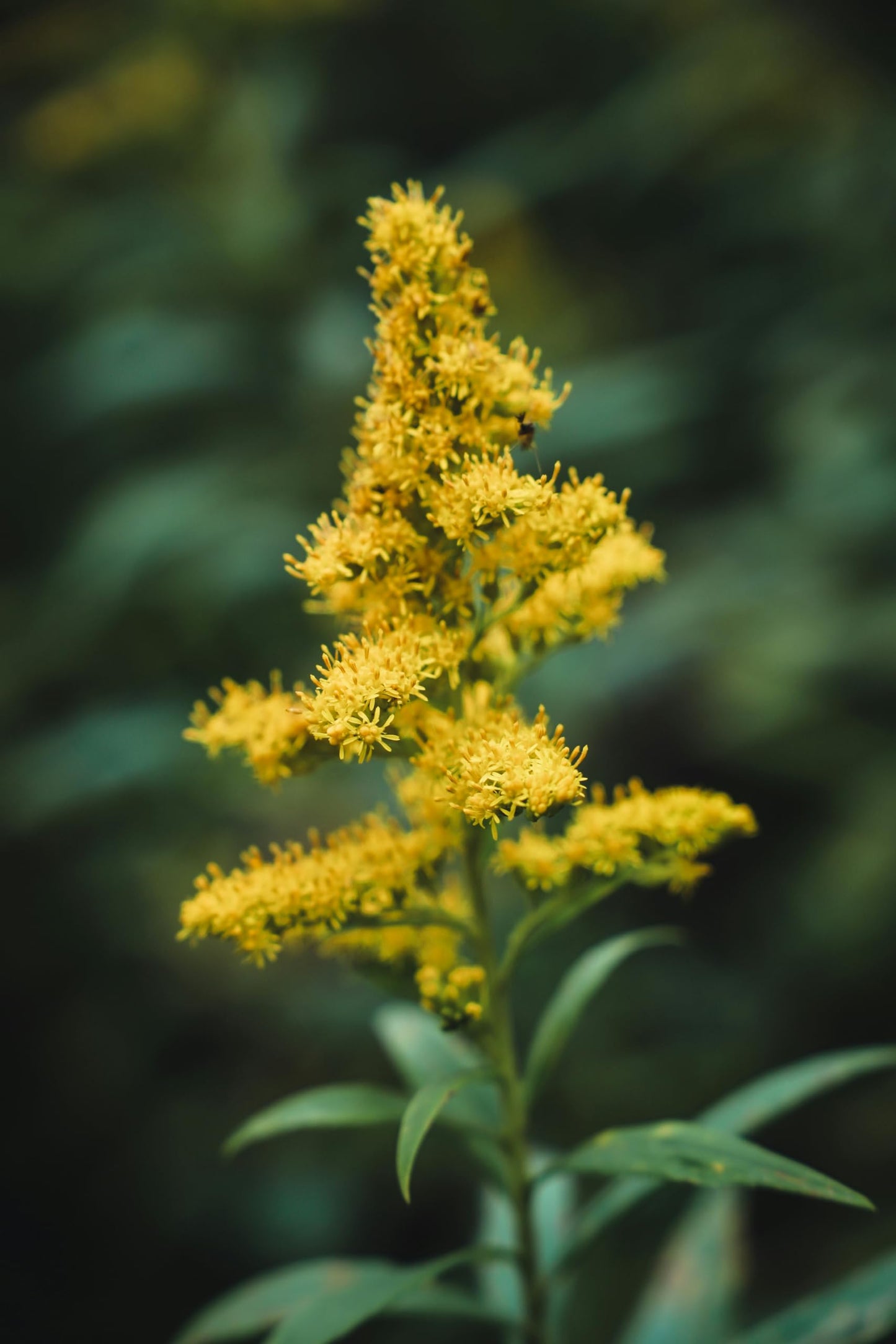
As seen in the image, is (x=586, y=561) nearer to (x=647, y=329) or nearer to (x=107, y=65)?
(x=647, y=329)

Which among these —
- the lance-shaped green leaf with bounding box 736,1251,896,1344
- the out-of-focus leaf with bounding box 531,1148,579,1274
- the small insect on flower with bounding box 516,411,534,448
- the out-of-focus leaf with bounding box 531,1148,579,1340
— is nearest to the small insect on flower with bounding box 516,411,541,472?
the small insect on flower with bounding box 516,411,534,448

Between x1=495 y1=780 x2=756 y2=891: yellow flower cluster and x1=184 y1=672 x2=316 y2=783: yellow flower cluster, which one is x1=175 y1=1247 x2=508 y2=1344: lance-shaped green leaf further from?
x1=184 y1=672 x2=316 y2=783: yellow flower cluster

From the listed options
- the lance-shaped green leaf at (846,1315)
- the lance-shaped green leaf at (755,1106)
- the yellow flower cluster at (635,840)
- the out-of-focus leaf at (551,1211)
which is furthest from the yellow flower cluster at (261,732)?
the lance-shaped green leaf at (846,1315)

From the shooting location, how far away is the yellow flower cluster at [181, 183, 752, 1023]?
1.55m

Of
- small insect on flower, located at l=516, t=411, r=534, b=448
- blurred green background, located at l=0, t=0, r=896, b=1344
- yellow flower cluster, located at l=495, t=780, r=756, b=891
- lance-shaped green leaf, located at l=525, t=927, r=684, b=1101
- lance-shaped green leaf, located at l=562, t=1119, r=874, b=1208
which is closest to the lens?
lance-shaped green leaf, located at l=562, t=1119, r=874, b=1208

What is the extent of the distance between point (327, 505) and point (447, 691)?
3076 millimetres

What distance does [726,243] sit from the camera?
18.3 feet

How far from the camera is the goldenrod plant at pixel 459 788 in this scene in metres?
1.57

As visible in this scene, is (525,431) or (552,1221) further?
(552,1221)

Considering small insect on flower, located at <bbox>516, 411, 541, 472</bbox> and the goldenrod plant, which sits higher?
small insect on flower, located at <bbox>516, 411, 541, 472</bbox>

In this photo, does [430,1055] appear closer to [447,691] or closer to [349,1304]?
[349,1304]

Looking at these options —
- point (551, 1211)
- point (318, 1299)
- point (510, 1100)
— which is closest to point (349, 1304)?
point (318, 1299)

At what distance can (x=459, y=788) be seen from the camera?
1491 millimetres

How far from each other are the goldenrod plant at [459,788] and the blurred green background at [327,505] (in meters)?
1.92
